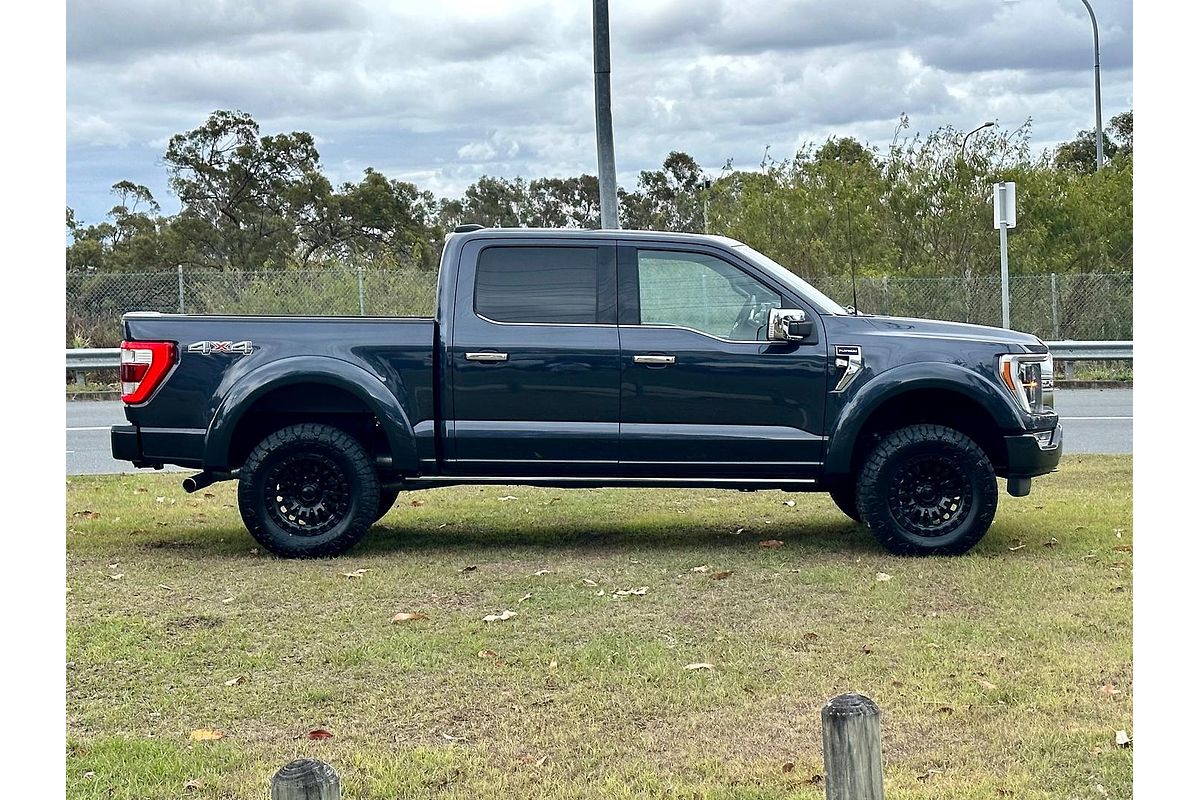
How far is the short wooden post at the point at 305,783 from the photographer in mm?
2576

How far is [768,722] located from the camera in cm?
518

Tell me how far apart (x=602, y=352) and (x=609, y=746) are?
3590 mm

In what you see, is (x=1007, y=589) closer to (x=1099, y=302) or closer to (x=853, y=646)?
(x=853, y=646)

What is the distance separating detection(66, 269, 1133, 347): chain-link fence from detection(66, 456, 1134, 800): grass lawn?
13.1 m

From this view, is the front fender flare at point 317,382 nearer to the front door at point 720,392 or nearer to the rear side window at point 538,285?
the rear side window at point 538,285

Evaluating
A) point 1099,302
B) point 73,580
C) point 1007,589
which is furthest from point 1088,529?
point 1099,302

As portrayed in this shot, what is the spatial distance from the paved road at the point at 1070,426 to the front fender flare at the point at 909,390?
18.7ft

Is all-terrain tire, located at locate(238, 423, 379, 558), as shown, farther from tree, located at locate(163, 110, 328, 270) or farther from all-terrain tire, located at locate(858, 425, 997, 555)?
tree, located at locate(163, 110, 328, 270)

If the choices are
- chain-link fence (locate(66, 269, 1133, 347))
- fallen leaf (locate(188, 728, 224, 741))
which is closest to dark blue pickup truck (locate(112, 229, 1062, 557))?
fallen leaf (locate(188, 728, 224, 741))

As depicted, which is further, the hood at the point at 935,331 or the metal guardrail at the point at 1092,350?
the metal guardrail at the point at 1092,350

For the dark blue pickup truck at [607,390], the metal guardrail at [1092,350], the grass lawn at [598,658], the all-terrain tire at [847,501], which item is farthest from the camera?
the metal guardrail at [1092,350]

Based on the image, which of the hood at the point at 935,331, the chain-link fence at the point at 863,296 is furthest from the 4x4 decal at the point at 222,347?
the chain-link fence at the point at 863,296

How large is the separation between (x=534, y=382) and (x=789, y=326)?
1.46 meters

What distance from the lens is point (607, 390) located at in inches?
323
